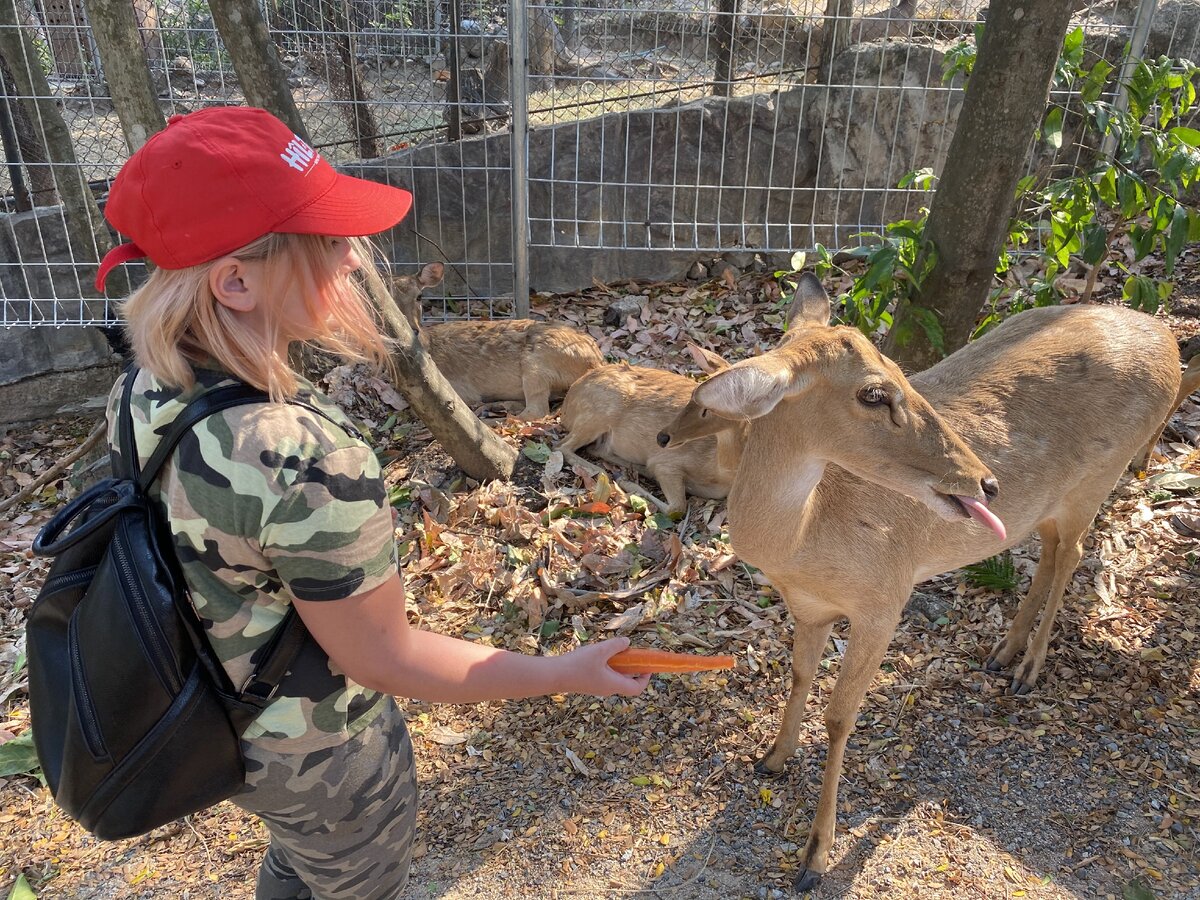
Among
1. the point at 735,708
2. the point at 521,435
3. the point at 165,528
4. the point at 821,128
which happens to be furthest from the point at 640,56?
the point at 165,528

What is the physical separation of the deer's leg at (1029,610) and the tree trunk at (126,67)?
471 centimetres

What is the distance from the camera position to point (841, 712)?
A: 323 centimetres

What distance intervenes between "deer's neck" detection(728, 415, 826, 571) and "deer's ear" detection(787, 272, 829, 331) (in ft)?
1.74

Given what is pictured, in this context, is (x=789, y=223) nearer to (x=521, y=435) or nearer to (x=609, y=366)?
(x=609, y=366)

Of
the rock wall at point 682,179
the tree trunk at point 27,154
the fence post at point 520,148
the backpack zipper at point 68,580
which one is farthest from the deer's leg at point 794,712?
the tree trunk at point 27,154

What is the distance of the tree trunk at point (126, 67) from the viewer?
4.30 m

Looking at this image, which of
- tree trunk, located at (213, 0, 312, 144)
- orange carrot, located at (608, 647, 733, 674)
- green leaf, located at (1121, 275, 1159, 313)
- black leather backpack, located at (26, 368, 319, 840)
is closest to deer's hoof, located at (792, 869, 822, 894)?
orange carrot, located at (608, 647, 733, 674)

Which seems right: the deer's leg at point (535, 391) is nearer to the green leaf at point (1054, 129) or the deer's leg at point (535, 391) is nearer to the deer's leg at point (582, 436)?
the deer's leg at point (582, 436)

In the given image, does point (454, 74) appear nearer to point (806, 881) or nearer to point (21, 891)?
point (21, 891)

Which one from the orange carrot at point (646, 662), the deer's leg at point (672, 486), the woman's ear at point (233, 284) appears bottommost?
the deer's leg at point (672, 486)

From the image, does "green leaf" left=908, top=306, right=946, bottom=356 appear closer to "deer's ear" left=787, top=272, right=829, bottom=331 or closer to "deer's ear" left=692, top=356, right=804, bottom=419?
"deer's ear" left=787, top=272, right=829, bottom=331

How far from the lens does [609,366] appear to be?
6.40 m

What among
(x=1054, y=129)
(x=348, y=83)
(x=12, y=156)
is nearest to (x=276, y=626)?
(x=1054, y=129)

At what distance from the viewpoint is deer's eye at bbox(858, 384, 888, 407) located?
276cm
